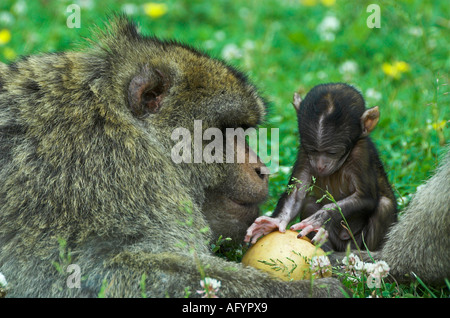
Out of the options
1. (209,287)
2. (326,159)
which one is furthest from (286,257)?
(326,159)

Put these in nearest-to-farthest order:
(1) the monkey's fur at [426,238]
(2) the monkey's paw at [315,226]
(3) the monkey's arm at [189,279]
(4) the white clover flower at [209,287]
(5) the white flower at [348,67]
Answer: (4) the white clover flower at [209,287] → (3) the monkey's arm at [189,279] → (1) the monkey's fur at [426,238] → (2) the monkey's paw at [315,226] → (5) the white flower at [348,67]

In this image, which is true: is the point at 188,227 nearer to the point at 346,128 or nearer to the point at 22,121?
the point at 22,121

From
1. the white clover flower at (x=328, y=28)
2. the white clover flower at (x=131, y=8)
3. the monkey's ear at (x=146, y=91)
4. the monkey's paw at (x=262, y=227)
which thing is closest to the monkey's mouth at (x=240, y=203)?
the monkey's paw at (x=262, y=227)

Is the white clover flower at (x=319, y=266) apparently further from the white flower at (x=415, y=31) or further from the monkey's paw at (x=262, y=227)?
the white flower at (x=415, y=31)

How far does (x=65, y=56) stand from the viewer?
4477 mm

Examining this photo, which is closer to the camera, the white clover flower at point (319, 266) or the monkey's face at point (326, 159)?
the white clover flower at point (319, 266)

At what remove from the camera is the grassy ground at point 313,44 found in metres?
6.93

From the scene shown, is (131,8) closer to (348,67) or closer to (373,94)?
(348,67)

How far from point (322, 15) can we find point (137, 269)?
7.33m

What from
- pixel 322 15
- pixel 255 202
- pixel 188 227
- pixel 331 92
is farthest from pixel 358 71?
pixel 188 227

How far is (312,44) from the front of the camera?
9.33 m

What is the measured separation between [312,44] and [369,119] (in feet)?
14.7

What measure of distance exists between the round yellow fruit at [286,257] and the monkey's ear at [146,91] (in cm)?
113

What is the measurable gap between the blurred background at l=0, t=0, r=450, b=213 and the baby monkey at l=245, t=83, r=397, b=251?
1.02 metres
